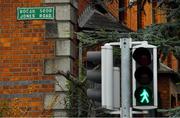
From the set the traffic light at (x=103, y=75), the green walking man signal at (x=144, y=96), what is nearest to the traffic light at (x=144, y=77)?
the green walking man signal at (x=144, y=96)

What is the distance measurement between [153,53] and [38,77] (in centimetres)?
578

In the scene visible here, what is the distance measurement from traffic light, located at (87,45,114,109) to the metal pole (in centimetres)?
13

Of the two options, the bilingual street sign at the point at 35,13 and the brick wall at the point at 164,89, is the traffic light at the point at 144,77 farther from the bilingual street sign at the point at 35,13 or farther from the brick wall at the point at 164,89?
the brick wall at the point at 164,89

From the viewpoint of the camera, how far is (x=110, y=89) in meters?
7.61

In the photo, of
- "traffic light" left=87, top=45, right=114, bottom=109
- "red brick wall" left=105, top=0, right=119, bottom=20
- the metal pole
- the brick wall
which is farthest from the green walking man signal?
the brick wall

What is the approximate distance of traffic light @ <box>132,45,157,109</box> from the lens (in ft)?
24.9

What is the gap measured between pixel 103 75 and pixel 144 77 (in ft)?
1.57

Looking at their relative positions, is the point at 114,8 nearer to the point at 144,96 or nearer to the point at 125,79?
the point at 125,79

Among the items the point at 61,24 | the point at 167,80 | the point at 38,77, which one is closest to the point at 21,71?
the point at 38,77

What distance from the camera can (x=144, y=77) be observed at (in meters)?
7.64

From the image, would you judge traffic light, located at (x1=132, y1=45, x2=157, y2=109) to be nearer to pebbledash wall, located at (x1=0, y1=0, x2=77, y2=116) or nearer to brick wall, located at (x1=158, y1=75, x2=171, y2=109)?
pebbledash wall, located at (x1=0, y1=0, x2=77, y2=116)

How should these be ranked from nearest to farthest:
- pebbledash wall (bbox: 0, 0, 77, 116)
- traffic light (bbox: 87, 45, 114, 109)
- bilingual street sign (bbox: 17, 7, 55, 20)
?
traffic light (bbox: 87, 45, 114, 109), pebbledash wall (bbox: 0, 0, 77, 116), bilingual street sign (bbox: 17, 7, 55, 20)

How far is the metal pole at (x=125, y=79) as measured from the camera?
761 cm

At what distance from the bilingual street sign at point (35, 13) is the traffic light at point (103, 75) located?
17.9 ft
